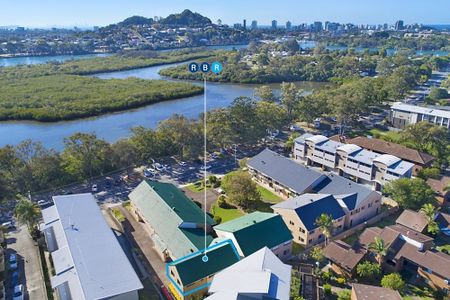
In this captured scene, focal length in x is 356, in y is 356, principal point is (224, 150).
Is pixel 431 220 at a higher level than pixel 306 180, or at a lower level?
lower

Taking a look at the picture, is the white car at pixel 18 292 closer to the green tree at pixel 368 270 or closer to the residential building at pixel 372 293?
the residential building at pixel 372 293

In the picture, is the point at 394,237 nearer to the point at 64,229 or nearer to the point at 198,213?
the point at 198,213

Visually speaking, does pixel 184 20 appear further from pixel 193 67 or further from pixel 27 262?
pixel 193 67

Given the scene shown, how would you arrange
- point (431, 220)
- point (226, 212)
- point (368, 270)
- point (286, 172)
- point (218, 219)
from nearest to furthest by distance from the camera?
point (368, 270)
point (431, 220)
point (218, 219)
point (226, 212)
point (286, 172)

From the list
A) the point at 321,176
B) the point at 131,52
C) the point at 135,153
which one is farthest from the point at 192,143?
the point at 131,52

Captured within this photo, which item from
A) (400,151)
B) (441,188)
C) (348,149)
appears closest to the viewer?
(441,188)

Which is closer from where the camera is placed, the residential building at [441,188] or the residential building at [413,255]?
the residential building at [413,255]

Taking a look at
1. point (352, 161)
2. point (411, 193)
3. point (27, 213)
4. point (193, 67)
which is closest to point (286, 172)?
point (352, 161)

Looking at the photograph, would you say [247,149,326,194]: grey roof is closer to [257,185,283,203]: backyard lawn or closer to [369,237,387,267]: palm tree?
[257,185,283,203]: backyard lawn

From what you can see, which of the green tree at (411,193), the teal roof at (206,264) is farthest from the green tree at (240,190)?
the green tree at (411,193)
